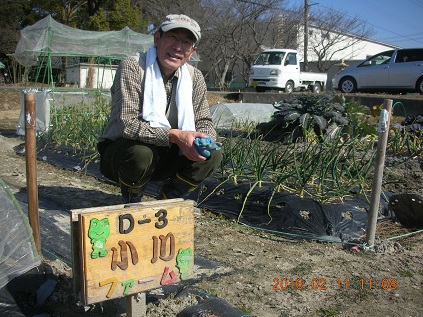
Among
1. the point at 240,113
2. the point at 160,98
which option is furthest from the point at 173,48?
the point at 240,113

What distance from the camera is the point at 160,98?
2428mm

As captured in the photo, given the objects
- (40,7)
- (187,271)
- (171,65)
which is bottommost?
(187,271)

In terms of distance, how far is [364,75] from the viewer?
42.7 ft

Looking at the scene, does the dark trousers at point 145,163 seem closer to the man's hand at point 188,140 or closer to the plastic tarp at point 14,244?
the man's hand at point 188,140

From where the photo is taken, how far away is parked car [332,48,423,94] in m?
12.0

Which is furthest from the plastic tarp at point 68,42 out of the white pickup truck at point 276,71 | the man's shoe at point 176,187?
the white pickup truck at point 276,71

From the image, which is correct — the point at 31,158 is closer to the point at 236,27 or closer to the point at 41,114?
the point at 41,114

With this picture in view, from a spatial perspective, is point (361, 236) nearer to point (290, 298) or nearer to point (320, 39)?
point (290, 298)

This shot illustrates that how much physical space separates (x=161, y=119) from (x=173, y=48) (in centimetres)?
38

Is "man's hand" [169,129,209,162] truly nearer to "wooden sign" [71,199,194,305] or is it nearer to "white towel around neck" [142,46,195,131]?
"white towel around neck" [142,46,195,131]

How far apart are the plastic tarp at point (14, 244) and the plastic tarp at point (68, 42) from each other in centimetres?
632

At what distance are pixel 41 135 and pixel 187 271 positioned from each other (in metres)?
4.90

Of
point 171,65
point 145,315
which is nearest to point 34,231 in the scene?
point 145,315

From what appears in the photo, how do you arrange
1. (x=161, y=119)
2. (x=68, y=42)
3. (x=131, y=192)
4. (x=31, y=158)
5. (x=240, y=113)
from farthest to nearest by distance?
(x=68, y=42) → (x=240, y=113) → (x=131, y=192) → (x=161, y=119) → (x=31, y=158)
